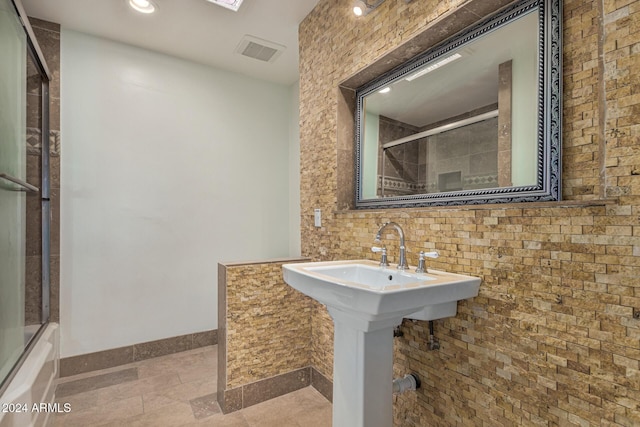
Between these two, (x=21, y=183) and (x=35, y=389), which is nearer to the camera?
(x=35, y=389)

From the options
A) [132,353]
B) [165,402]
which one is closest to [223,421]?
[165,402]

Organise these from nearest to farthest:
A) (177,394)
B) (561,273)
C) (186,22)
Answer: (561,273)
(177,394)
(186,22)

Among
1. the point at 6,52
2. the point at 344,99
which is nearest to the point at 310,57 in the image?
the point at 344,99

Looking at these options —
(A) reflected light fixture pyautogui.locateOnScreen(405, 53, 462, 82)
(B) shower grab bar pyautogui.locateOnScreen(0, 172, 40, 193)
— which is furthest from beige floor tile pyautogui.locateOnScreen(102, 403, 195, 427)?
(A) reflected light fixture pyautogui.locateOnScreen(405, 53, 462, 82)

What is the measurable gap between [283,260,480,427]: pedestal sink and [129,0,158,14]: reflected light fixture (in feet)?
6.30

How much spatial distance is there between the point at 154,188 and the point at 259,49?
1.41m

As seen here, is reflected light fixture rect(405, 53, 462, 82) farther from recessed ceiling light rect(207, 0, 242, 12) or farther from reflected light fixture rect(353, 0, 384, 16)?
recessed ceiling light rect(207, 0, 242, 12)

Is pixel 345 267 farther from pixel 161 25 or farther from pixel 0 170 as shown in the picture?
pixel 161 25

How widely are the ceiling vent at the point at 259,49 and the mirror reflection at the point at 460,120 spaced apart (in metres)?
1.04

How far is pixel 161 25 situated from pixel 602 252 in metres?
2.73

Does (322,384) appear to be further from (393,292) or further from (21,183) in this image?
(21,183)

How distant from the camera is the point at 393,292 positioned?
0.97m

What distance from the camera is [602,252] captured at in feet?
2.90

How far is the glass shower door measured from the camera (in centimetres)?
158
